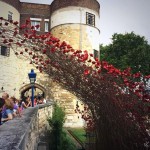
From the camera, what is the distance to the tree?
2919cm

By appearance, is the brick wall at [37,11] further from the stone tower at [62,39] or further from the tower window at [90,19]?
the tower window at [90,19]

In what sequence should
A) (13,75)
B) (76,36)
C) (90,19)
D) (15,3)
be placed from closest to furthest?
(13,75) < (76,36) < (90,19) < (15,3)

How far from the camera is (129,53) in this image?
29672 mm

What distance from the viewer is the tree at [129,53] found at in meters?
29.2

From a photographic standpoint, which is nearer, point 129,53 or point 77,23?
point 77,23

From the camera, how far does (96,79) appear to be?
6145 mm

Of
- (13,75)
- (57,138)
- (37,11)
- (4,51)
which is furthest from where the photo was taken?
(37,11)

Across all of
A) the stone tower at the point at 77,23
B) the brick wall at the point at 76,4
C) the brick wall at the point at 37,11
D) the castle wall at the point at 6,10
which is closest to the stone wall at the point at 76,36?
the stone tower at the point at 77,23

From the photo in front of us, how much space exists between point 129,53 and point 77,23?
8.03m

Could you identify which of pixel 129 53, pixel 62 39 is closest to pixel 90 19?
pixel 62 39

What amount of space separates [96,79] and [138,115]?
1.27 m

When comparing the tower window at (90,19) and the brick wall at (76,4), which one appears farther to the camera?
the tower window at (90,19)

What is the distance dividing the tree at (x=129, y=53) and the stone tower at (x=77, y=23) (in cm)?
526

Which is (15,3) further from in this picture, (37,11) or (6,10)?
(37,11)
